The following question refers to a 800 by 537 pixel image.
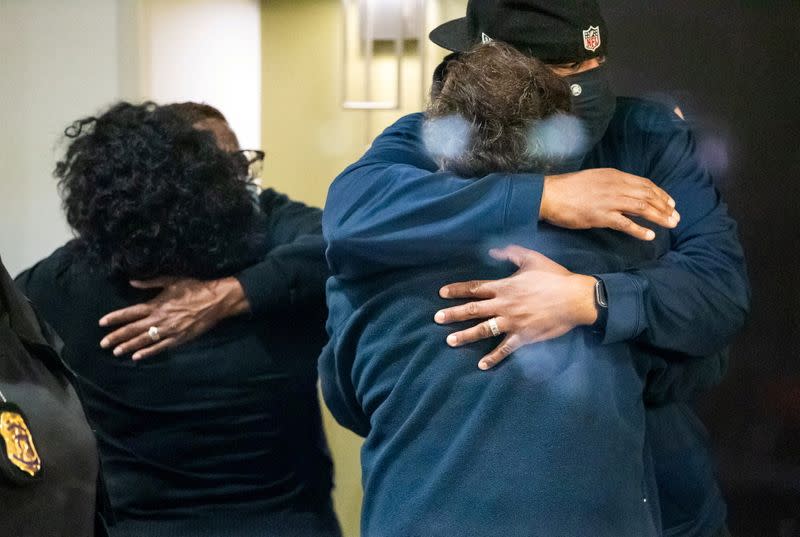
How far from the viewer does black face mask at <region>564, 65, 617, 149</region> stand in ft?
2.95

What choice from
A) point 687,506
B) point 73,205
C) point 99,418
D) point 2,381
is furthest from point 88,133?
point 687,506

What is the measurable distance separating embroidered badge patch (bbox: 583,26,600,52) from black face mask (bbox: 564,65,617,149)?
2 centimetres

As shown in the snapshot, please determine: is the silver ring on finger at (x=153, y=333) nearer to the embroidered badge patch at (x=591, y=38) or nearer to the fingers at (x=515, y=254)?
the fingers at (x=515, y=254)

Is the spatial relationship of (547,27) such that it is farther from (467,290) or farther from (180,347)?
(180,347)

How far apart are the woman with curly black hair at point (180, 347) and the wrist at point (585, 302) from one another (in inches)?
18.3

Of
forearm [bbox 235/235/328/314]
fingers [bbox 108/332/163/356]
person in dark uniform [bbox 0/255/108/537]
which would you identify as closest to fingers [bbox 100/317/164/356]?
fingers [bbox 108/332/163/356]

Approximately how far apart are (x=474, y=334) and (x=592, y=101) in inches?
10.1

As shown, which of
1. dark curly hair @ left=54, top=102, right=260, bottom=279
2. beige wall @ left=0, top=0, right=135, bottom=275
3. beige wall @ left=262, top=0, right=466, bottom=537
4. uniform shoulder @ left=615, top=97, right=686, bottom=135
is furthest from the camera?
beige wall @ left=0, top=0, right=135, bottom=275

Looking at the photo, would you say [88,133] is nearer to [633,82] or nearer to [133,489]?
[133,489]

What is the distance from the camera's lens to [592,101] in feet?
2.99

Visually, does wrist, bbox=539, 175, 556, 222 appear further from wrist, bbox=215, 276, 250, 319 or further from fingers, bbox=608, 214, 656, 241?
wrist, bbox=215, 276, 250, 319

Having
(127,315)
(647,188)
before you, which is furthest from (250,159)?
(647,188)

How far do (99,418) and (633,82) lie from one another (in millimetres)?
793

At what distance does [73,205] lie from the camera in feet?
3.76
